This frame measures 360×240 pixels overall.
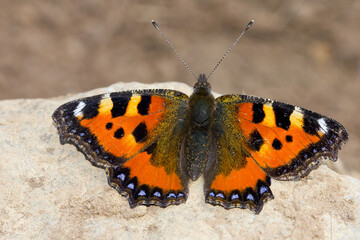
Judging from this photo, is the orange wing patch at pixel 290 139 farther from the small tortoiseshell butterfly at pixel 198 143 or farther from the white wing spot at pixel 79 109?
the white wing spot at pixel 79 109

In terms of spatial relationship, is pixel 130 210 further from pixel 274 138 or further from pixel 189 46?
pixel 189 46

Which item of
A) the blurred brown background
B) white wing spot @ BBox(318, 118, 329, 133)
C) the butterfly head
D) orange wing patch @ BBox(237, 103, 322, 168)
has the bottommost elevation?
the blurred brown background

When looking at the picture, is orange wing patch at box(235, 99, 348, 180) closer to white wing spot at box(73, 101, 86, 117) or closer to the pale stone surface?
the pale stone surface

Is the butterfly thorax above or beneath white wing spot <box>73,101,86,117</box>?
above

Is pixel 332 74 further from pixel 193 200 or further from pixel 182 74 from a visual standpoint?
pixel 193 200

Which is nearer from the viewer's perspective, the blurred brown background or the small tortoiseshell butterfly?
the small tortoiseshell butterfly

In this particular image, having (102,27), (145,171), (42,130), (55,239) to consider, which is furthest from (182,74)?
(55,239)

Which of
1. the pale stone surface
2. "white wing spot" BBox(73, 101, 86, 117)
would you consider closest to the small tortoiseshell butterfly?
"white wing spot" BBox(73, 101, 86, 117)
